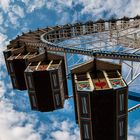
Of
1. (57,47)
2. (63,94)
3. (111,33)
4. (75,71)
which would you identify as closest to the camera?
(75,71)

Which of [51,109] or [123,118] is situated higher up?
[123,118]

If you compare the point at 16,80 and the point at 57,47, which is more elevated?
the point at 57,47

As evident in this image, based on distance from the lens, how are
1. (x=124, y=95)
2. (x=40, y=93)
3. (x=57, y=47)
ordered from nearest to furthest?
(x=124, y=95) < (x=40, y=93) < (x=57, y=47)

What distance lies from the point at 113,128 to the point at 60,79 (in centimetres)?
1224

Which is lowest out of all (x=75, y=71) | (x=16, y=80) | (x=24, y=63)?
(x=16, y=80)

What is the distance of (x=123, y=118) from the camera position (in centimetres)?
3044

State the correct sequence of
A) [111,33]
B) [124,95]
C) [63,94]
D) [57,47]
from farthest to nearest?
[111,33], [57,47], [63,94], [124,95]

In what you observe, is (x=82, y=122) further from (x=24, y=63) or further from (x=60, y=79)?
(x=24, y=63)

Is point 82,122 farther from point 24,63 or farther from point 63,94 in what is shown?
point 24,63

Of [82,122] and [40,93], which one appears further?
[40,93]

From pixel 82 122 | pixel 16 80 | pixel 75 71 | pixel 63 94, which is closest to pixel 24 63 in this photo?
pixel 16 80

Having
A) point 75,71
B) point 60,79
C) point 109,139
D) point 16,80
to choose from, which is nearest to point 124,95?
point 109,139

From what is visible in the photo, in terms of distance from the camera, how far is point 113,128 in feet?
98.7

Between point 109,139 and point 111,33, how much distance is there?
3845 cm
